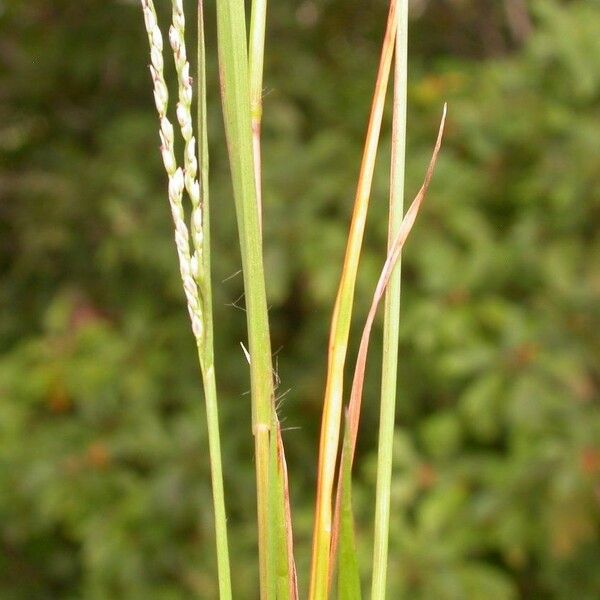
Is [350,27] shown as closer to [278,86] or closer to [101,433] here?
[278,86]

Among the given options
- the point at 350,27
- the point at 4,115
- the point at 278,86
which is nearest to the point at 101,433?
the point at 278,86

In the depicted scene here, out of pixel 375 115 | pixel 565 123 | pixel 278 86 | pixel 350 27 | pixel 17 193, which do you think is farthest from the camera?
pixel 350 27

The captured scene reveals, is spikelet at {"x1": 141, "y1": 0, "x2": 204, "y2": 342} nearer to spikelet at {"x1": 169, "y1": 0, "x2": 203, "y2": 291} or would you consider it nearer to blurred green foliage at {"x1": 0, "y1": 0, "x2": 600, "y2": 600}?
spikelet at {"x1": 169, "y1": 0, "x2": 203, "y2": 291}

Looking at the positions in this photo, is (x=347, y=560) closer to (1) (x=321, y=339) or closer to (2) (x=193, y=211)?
(2) (x=193, y=211)

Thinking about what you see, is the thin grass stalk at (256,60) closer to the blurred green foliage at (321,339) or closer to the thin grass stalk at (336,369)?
the thin grass stalk at (336,369)

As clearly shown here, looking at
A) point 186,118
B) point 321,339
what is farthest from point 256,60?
point 321,339

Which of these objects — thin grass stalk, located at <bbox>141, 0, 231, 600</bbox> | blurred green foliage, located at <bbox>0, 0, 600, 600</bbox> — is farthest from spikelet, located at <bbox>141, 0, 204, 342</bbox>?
blurred green foliage, located at <bbox>0, 0, 600, 600</bbox>
